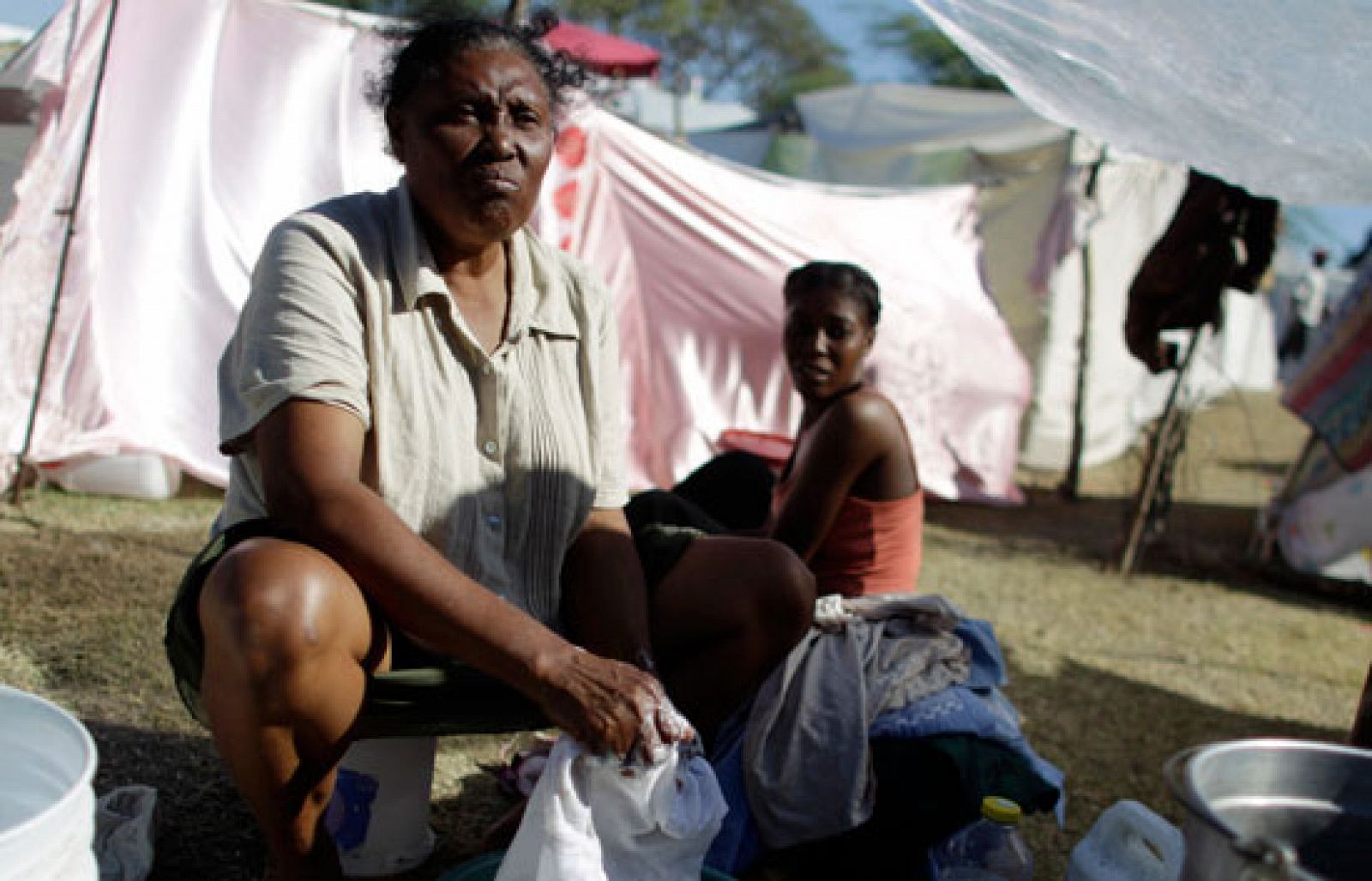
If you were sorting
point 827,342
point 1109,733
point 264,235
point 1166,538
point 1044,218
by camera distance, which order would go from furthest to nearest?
point 1044,218 < point 1166,538 < point 264,235 < point 1109,733 < point 827,342

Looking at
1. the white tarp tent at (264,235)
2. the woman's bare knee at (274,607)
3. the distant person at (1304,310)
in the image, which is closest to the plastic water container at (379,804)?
the woman's bare knee at (274,607)

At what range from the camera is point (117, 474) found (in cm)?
Answer: 415

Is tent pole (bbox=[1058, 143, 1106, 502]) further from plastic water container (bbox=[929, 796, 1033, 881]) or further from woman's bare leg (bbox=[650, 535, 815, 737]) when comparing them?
woman's bare leg (bbox=[650, 535, 815, 737])

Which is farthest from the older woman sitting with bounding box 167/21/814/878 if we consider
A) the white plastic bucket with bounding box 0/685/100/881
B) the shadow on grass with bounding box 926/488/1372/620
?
the shadow on grass with bounding box 926/488/1372/620

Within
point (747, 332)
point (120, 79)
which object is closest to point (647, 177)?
point (747, 332)

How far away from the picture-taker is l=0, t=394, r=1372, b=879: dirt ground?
2184 millimetres

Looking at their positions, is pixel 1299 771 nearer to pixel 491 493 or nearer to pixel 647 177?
pixel 491 493

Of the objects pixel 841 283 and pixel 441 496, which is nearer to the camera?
pixel 441 496

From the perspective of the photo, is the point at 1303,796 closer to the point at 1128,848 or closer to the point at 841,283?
the point at 1128,848

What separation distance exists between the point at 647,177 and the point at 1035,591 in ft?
8.34

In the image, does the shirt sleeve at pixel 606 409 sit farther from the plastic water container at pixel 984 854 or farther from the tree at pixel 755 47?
the tree at pixel 755 47

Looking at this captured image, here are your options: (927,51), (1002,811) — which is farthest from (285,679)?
(927,51)

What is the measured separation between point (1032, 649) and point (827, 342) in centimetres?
177

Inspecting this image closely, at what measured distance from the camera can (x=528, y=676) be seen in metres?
1.46
